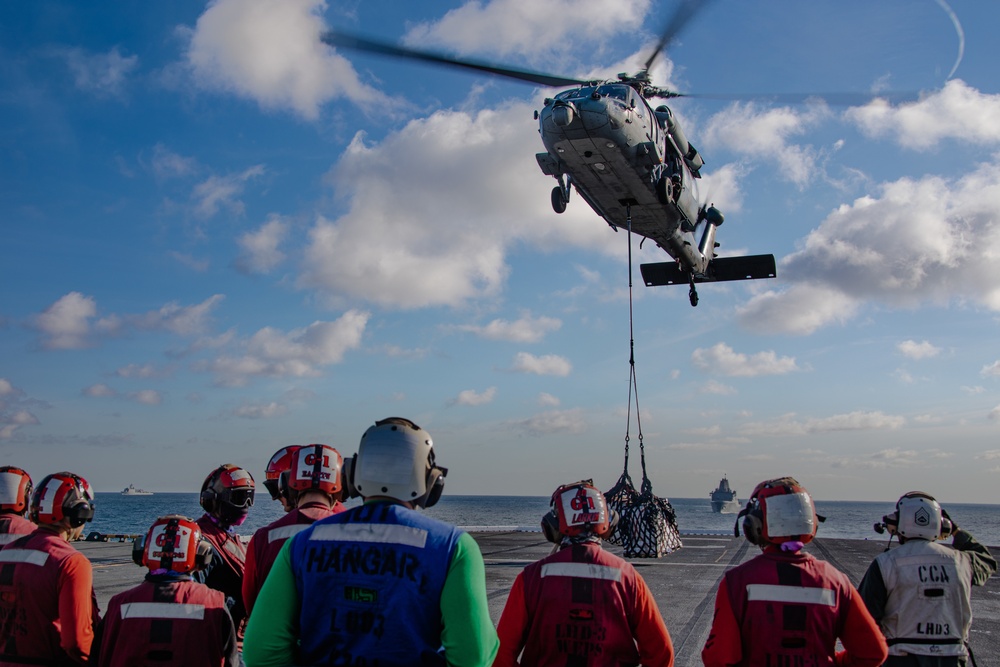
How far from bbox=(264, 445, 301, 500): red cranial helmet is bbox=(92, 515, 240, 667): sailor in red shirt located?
1136 mm

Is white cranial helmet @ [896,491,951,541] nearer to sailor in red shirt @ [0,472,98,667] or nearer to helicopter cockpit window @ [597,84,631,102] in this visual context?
sailor in red shirt @ [0,472,98,667]

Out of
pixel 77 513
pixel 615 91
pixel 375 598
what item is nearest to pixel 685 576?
pixel 615 91

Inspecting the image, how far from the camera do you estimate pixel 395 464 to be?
3.35 metres

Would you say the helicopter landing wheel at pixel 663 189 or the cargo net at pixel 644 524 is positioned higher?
the helicopter landing wheel at pixel 663 189

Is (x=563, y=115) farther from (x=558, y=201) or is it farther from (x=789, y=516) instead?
(x=789, y=516)

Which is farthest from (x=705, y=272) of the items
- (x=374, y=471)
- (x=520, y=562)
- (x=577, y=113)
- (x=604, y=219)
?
(x=374, y=471)

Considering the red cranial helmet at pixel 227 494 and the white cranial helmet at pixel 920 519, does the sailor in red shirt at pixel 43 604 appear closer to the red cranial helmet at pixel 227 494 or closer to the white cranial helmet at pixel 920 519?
the red cranial helmet at pixel 227 494

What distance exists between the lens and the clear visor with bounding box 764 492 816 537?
480cm

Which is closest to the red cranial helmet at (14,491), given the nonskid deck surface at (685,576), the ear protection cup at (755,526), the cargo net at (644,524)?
the ear protection cup at (755,526)

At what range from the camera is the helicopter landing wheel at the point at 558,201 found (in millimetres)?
18672

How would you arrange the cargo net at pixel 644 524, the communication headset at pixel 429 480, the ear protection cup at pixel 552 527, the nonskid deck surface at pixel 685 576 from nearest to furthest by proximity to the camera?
the communication headset at pixel 429 480 → the ear protection cup at pixel 552 527 → the nonskid deck surface at pixel 685 576 → the cargo net at pixel 644 524

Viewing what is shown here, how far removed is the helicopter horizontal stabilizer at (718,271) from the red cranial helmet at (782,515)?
1917 cm

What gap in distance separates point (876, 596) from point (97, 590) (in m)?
14.2

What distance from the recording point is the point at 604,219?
2056cm
